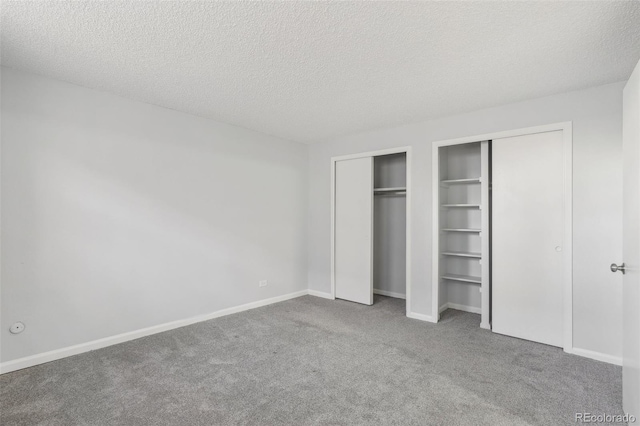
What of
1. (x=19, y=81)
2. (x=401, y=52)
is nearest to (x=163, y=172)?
(x=19, y=81)

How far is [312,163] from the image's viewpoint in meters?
5.32

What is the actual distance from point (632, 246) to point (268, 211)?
387cm

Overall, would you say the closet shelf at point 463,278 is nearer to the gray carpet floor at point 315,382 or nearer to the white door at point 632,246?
the gray carpet floor at point 315,382

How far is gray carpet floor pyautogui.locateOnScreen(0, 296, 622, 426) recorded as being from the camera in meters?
2.04

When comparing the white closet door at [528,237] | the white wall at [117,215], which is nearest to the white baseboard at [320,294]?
the white wall at [117,215]

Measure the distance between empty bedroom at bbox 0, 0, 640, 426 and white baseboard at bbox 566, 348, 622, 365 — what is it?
0.04 feet

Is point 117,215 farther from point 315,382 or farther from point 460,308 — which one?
point 460,308

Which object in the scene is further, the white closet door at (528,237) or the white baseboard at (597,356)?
the white closet door at (528,237)

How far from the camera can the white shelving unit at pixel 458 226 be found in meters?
4.02

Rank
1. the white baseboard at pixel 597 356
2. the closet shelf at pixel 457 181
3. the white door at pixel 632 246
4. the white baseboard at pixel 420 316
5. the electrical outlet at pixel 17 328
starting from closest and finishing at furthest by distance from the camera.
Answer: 1. the white door at pixel 632 246
2. the electrical outlet at pixel 17 328
3. the white baseboard at pixel 597 356
4. the white baseboard at pixel 420 316
5. the closet shelf at pixel 457 181

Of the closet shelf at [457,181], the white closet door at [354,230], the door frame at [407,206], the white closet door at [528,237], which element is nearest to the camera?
the white closet door at [528,237]

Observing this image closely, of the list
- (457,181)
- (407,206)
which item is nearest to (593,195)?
(457,181)

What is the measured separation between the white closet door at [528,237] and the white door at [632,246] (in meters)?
1.22

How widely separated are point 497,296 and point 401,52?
9.03 feet
